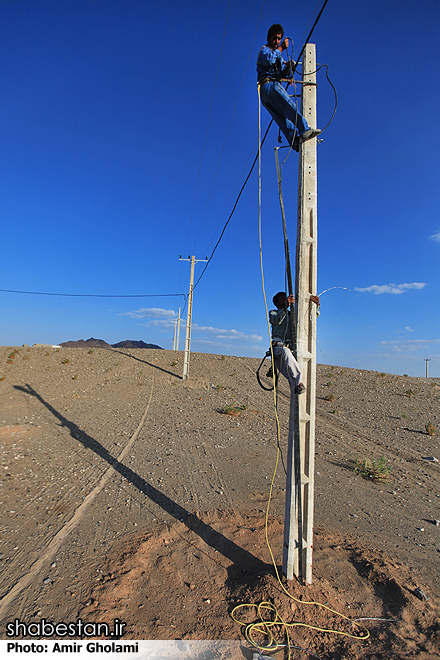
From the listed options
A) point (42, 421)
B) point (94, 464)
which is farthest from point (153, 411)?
point (94, 464)

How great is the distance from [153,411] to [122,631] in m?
11.6

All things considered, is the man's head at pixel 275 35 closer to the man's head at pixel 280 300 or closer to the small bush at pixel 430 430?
the man's head at pixel 280 300

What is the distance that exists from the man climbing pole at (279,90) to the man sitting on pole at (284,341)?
201cm

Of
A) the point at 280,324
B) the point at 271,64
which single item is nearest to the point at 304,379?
the point at 280,324

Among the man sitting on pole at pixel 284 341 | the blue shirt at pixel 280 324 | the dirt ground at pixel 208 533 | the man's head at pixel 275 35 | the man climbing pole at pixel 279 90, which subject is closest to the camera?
the dirt ground at pixel 208 533

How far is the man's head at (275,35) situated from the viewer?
4.45 meters

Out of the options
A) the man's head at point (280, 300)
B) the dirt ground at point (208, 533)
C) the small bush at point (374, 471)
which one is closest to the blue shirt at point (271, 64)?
the man's head at point (280, 300)

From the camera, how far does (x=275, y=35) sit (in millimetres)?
4445

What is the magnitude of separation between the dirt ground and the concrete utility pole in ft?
1.54

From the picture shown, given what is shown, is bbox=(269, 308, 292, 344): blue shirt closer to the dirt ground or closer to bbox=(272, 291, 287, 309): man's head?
bbox=(272, 291, 287, 309): man's head

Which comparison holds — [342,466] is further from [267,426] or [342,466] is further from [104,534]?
[104,534]

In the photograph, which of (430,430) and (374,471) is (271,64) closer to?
(374,471)

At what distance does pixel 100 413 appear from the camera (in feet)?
46.2

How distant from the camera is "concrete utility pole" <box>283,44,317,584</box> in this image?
12.9 feet
